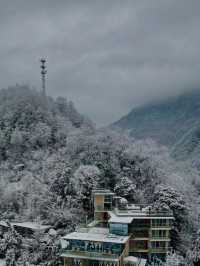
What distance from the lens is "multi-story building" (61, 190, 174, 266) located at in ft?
63.0

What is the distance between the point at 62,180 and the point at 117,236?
9.33m

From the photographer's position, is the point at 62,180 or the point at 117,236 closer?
the point at 117,236

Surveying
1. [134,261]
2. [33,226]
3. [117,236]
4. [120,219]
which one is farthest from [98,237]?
[33,226]

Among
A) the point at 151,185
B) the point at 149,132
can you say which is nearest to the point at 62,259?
the point at 151,185

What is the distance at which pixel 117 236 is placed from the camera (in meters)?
20.3

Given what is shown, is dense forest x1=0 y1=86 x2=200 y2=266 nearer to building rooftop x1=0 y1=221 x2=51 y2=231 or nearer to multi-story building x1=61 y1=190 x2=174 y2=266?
building rooftop x1=0 y1=221 x2=51 y2=231

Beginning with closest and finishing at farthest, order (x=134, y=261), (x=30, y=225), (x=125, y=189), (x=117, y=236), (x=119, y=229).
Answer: (x=134, y=261)
(x=117, y=236)
(x=119, y=229)
(x=30, y=225)
(x=125, y=189)

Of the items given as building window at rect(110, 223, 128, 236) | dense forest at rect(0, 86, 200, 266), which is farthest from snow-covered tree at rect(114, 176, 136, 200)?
building window at rect(110, 223, 128, 236)

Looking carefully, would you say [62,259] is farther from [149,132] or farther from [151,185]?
[149,132]

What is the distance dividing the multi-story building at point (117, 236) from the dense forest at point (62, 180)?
4.84 ft

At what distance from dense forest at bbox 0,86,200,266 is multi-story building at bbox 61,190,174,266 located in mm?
1476

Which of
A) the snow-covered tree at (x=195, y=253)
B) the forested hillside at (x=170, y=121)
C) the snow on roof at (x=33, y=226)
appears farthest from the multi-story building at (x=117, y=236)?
the forested hillside at (x=170, y=121)

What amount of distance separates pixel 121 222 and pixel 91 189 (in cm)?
660

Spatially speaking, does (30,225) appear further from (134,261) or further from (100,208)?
(134,261)
